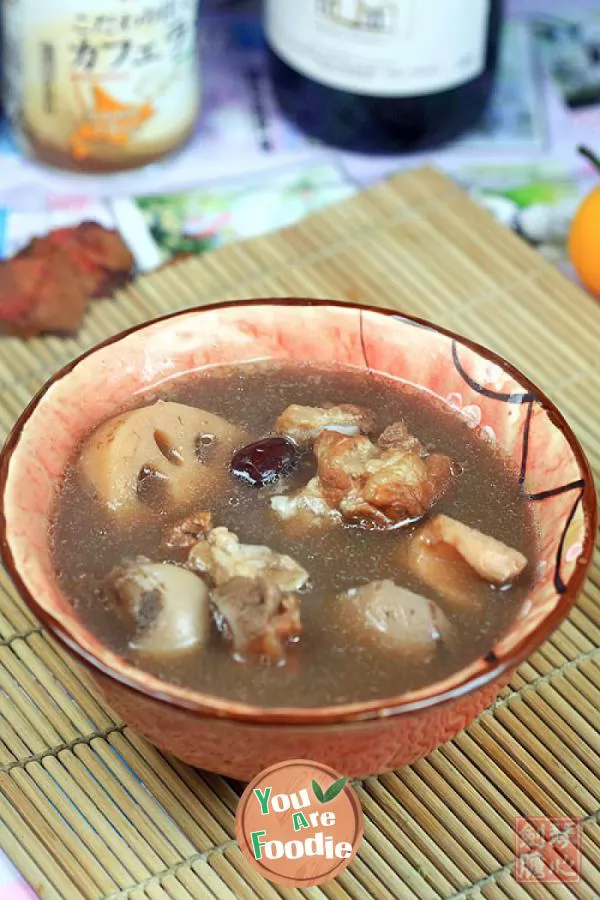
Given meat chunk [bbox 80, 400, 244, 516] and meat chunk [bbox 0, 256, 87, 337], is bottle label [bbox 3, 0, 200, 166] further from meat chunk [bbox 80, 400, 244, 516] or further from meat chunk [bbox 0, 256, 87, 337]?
meat chunk [bbox 80, 400, 244, 516]

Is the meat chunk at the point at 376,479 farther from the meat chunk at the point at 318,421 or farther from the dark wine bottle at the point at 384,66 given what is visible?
the dark wine bottle at the point at 384,66

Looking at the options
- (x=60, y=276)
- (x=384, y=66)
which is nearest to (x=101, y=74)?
(x=60, y=276)

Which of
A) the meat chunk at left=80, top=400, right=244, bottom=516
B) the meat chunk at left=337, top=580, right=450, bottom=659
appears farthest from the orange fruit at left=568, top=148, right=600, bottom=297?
the meat chunk at left=337, top=580, right=450, bottom=659

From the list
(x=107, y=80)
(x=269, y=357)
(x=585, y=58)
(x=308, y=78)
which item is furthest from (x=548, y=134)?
(x=269, y=357)

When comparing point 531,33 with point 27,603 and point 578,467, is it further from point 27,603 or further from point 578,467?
point 27,603

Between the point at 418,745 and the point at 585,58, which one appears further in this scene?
the point at 585,58

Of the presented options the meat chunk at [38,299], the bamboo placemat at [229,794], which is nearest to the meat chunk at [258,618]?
the bamboo placemat at [229,794]
